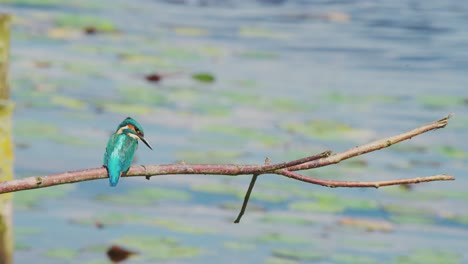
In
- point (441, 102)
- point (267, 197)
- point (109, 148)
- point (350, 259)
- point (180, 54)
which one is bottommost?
point (180, 54)

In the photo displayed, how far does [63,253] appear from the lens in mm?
5496

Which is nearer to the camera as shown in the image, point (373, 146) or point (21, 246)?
point (373, 146)

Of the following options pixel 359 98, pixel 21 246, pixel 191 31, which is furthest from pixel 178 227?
pixel 191 31

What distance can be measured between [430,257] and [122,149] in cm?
355

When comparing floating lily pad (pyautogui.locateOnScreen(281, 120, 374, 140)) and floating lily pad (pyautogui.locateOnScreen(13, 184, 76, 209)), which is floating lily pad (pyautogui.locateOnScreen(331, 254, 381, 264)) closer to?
floating lily pad (pyautogui.locateOnScreen(13, 184, 76, 209))

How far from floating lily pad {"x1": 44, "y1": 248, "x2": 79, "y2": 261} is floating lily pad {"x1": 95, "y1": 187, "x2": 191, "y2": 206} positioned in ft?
2.81

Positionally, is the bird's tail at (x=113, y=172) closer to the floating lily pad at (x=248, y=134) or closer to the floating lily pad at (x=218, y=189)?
the floating lily pad at (x=218, y=189)

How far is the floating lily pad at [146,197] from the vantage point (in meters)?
6.43

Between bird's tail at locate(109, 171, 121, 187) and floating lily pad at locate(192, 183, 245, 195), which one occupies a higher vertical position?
bird's tail at locate(109, 171, 121, 187)

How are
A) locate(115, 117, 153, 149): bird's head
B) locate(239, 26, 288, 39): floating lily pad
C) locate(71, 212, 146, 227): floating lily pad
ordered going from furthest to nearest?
locate(239, 26, 288, 39): floating lily pad
locate(71, 212, 146, 227): floating lily pad
locate(115, 117, 153, 149): bird's head

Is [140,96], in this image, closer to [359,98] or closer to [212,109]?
[212,109]

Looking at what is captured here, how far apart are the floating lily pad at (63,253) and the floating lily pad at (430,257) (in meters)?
1.49

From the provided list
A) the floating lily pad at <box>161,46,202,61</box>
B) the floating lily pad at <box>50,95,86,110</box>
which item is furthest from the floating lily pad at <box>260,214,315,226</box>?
the floating lily pad at <box>161,46,202,61</box>

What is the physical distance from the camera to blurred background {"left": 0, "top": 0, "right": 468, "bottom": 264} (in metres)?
5.91
